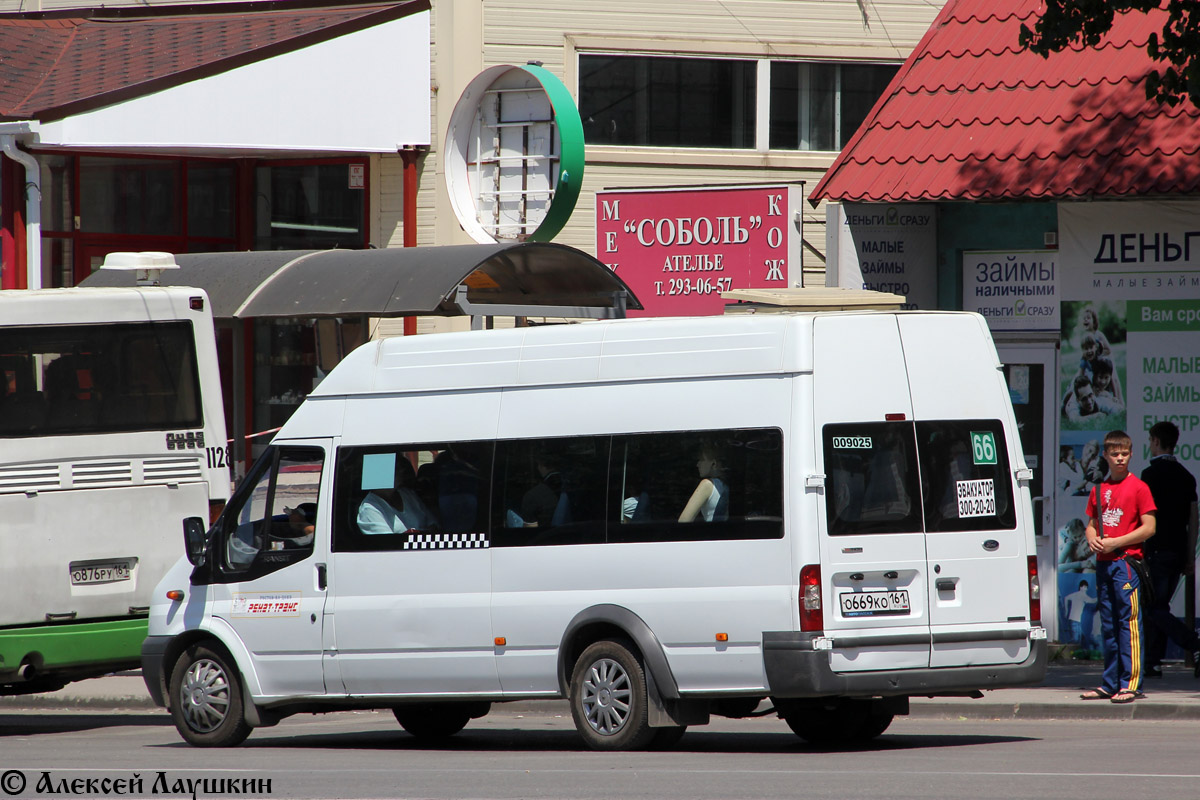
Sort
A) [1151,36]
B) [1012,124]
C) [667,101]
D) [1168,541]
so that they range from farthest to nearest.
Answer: [667,101], [1012,124], [1168,541], [1151,36]

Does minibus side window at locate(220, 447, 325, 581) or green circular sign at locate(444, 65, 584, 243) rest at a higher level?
green circular sign at locate(444, 65, 584, 243)

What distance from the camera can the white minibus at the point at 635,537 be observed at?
32.1ft

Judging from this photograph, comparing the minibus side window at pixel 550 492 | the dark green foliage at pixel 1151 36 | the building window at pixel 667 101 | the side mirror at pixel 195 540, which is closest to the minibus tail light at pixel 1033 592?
the minibus side window at pixel 550 492

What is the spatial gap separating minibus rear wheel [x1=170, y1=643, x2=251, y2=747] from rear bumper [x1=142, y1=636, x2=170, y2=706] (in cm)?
14

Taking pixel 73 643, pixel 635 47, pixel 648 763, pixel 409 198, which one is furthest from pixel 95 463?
pixel 635 47

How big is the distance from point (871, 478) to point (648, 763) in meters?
2.02

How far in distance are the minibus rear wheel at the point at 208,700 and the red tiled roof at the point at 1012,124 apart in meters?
7.09

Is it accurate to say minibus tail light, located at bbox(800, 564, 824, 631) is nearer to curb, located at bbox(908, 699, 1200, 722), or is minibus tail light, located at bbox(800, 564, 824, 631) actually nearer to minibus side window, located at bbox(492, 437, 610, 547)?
minibus side window, located at bbox(492, 437, 610, 547)

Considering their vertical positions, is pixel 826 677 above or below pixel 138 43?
below

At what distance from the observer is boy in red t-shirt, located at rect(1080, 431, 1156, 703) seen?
12383 millimetres

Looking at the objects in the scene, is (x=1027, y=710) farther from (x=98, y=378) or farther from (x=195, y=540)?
(x=98, y=378)

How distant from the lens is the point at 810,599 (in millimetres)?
9602

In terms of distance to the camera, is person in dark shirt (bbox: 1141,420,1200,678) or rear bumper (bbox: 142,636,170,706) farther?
person in dark shirt (bbox: 1141,420,1200,678)

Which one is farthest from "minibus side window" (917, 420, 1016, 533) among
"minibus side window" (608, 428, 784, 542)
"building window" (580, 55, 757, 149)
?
"building window" (580, 55, 757, 149)
